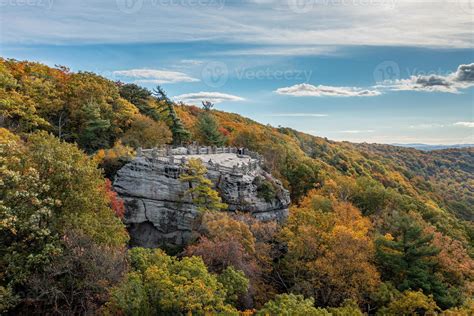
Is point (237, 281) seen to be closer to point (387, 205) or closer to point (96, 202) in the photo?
point (96, 202)

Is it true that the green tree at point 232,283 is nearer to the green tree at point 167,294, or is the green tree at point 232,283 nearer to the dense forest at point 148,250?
the dense forest at point 148,250

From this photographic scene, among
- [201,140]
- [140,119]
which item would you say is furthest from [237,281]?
[201,140]

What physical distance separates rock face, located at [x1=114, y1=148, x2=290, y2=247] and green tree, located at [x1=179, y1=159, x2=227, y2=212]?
597 mm

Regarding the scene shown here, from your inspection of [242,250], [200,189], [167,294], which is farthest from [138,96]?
[167,294]

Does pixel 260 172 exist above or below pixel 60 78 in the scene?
below

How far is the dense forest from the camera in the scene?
18250 mm

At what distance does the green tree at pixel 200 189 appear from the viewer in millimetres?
32506

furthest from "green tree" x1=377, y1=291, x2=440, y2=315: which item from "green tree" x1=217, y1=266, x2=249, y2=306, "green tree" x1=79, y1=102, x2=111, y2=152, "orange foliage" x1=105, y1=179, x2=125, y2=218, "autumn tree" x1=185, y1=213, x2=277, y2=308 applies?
"green tree" x1=79, y1=102, x2=111, y2=152

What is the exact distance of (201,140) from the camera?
5794cm

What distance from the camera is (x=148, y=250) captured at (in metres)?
22.7

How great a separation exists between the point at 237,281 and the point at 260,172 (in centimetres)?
2010

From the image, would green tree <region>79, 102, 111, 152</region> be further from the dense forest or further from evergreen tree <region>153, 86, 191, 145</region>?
evergreen tree <region>153, 86, 191, 145</region>

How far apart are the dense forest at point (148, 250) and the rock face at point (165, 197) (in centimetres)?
183

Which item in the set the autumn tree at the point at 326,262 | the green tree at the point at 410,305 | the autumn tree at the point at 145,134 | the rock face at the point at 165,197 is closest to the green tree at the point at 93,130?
the autumn tree at the point at 145,134
